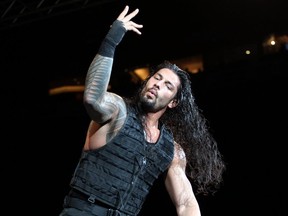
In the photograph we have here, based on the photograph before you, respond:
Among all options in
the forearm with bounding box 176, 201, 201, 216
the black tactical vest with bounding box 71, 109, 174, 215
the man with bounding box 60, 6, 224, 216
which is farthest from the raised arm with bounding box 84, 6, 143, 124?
the forearm with bounding box 176, 201, 201, 216

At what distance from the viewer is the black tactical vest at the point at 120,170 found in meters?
1.60

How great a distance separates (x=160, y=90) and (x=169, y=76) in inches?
4.5

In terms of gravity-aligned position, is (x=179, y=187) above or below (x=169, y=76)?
below

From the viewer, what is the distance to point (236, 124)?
4.67m

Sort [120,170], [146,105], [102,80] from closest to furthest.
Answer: [102,80], [120,170], [146,105]

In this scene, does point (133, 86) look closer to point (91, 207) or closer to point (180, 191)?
point (180, 191)

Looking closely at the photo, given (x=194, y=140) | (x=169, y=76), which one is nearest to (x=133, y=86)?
(x=194, y=140)

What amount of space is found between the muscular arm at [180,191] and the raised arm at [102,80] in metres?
0.50

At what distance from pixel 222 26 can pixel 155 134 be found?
3749 mm

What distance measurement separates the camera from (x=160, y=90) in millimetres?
1760

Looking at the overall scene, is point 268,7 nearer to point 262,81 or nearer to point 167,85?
point 262,81

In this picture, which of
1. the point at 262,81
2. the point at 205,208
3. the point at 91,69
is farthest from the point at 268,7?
the point at 91,69

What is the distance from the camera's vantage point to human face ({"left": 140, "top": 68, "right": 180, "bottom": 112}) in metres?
1.74

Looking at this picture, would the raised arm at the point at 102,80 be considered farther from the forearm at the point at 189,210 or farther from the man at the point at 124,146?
the forearm at the point at 189,210
